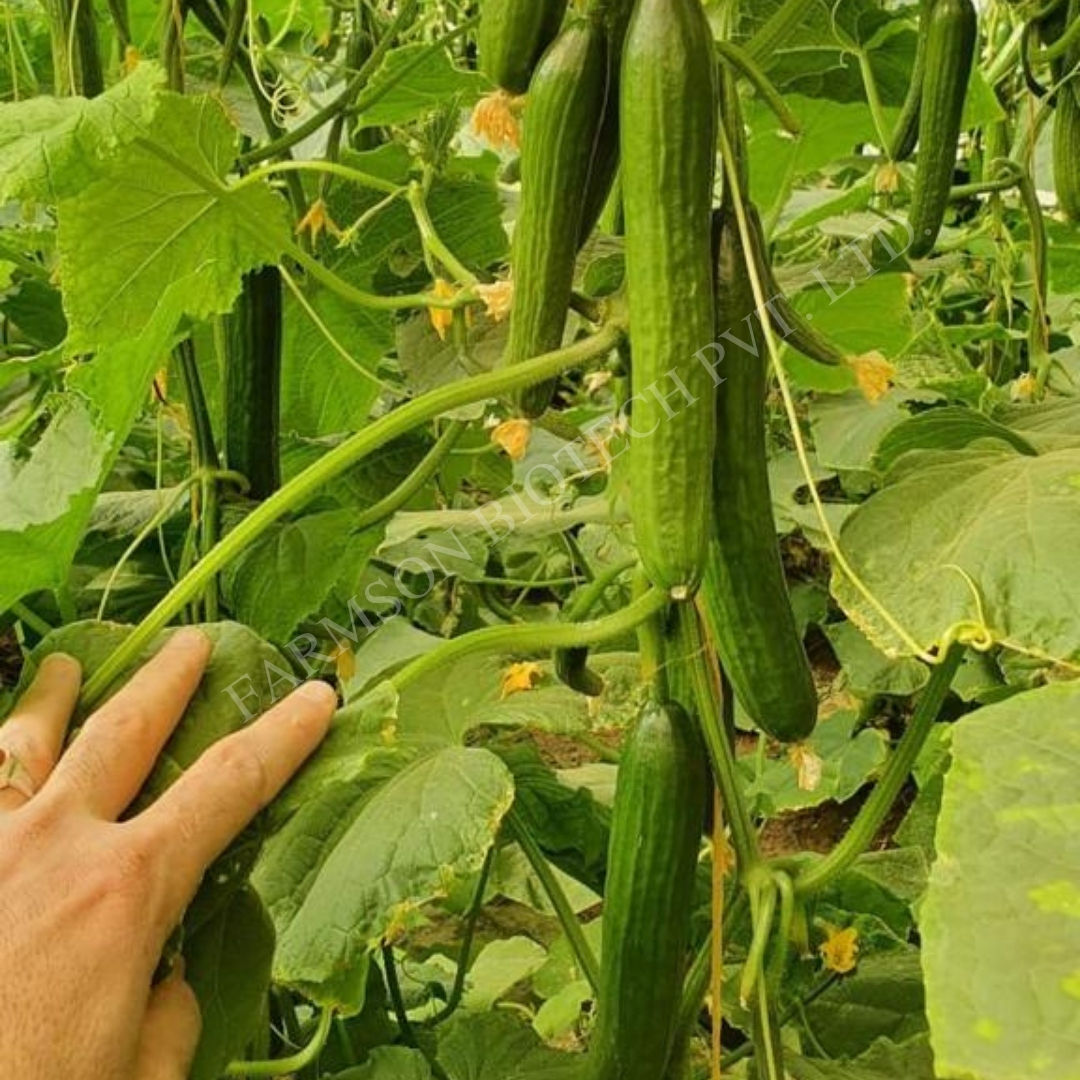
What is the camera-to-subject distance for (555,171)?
3.36 feet

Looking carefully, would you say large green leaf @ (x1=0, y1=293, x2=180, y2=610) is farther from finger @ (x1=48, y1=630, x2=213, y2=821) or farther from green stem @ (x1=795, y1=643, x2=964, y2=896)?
green stem @ (x1=795, y1=643, x2=964, y2=896)

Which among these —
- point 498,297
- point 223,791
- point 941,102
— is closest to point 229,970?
point 223,791

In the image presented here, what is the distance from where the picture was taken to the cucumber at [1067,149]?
1708mm

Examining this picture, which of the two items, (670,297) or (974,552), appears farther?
(974,552)

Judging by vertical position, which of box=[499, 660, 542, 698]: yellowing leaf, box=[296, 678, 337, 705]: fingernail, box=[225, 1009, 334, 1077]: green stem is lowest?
box=[225, 1009, 334, 1077]: green stem

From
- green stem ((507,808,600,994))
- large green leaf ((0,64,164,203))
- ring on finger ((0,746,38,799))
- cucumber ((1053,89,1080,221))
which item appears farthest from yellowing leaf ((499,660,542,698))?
cucumber ((1053,89,1080,221))

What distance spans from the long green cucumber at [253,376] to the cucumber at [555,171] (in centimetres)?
61

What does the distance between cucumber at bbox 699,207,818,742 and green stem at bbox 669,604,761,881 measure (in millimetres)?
26

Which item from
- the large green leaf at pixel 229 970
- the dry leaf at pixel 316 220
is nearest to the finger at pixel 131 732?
the large green leaf at pixel 229 970

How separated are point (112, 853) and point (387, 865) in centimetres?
22

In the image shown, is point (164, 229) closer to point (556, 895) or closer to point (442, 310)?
point (442, 310)

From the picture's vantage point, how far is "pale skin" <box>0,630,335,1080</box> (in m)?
0.97

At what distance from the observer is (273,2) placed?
2.33 m

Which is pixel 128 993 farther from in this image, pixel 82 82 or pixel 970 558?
pixel 82 82
